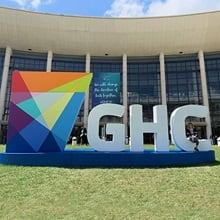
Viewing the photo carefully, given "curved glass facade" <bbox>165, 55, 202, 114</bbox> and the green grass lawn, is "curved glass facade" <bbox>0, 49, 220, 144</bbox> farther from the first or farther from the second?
the green grass lawn

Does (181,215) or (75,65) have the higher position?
(75,65)

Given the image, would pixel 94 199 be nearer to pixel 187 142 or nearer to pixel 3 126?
pixel 187 142

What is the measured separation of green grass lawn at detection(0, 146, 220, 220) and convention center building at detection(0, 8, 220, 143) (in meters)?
24.1

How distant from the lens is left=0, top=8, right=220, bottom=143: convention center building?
1266 inches

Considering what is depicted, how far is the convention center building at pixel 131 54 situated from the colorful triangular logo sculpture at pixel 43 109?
2075 centimetres

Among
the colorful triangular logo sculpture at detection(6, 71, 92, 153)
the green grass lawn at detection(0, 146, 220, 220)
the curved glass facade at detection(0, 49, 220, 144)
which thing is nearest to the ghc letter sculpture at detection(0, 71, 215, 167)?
the colorful triangular logo sculpture at detection(6, 71, 92, 153)

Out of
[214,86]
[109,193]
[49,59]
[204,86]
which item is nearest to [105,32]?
[49,59]

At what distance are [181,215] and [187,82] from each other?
33469 mm

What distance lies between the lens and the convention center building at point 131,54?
1266 inches

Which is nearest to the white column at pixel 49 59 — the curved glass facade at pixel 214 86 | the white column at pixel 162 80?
the white column at pixel 162 80

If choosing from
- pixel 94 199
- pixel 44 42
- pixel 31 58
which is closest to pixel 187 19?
pixel 44 42

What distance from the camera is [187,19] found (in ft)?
104

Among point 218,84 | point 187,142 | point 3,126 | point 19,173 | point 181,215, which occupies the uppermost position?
point 218,84

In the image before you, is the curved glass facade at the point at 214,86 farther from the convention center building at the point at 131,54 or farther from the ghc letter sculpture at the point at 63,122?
the ghc letter sculpture at the point at 63,122
